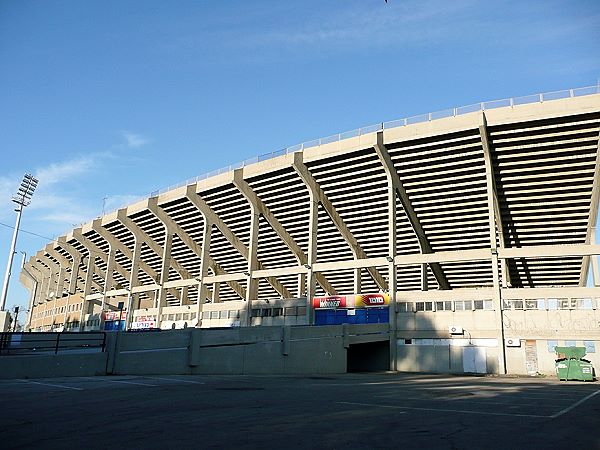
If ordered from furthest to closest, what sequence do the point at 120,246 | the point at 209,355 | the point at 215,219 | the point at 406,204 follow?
1. the point at 120,246
2. the point at 215,219
3. the point at 406,204
4. the point at 209,355

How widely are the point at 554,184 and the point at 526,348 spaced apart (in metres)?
11.9

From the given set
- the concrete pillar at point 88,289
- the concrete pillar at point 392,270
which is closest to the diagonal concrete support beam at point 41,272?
the concrete pillar at point 88,289

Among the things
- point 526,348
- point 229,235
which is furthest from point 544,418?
point 229,235

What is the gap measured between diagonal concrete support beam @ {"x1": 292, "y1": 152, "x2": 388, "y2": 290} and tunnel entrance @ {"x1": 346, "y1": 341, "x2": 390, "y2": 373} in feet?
35.2

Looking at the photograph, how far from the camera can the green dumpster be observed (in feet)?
78.6

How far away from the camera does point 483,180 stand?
1299 inches

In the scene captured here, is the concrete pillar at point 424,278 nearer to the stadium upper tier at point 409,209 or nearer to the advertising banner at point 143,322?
the stadium upper tier at point 409,209

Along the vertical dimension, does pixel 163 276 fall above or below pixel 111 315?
above

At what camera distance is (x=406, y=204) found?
120 ft

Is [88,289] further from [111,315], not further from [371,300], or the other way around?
[371,300]

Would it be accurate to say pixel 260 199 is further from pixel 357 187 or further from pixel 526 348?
pixel 526 348

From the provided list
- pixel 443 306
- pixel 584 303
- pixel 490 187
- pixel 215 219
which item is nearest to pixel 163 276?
pixel 215 219

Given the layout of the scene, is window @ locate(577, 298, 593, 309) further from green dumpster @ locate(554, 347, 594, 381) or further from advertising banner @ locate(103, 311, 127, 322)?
advertising banner @ locate(103, 311, 127, 322)

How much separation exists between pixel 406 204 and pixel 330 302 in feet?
33.0
